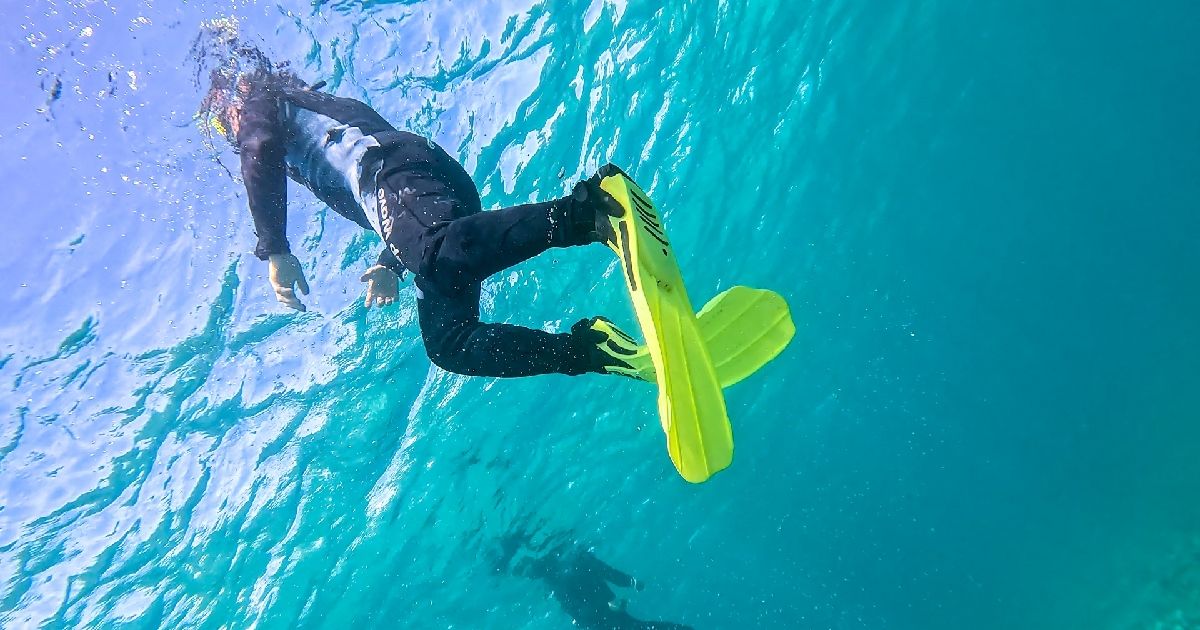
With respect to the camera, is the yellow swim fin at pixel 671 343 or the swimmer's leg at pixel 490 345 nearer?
the yellow swim fin at pixel 671 343

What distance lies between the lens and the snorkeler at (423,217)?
10.1 feet

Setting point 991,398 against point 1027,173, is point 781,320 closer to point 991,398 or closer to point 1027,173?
point 1027,173

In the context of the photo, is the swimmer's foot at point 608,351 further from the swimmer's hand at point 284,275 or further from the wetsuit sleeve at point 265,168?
the wetsuit sleeve at point 265,168

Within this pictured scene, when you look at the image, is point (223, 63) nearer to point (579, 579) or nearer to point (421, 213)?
point (421, 213)

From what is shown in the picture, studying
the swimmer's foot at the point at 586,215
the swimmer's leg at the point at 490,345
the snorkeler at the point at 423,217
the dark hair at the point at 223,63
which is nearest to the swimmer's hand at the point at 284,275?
the snorkeler at the point at 423,217

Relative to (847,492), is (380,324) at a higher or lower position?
lower

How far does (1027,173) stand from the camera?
70.7 feet

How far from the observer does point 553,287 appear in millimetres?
12820

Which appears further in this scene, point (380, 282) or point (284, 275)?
point (380, 282)

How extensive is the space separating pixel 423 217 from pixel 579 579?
16.0 meters

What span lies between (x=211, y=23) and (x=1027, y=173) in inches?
953

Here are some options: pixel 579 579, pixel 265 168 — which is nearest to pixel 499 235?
pixel 265 168

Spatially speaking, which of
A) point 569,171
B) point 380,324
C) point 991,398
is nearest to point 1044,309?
point 991,398

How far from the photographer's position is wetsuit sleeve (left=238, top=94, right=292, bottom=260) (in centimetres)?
466
